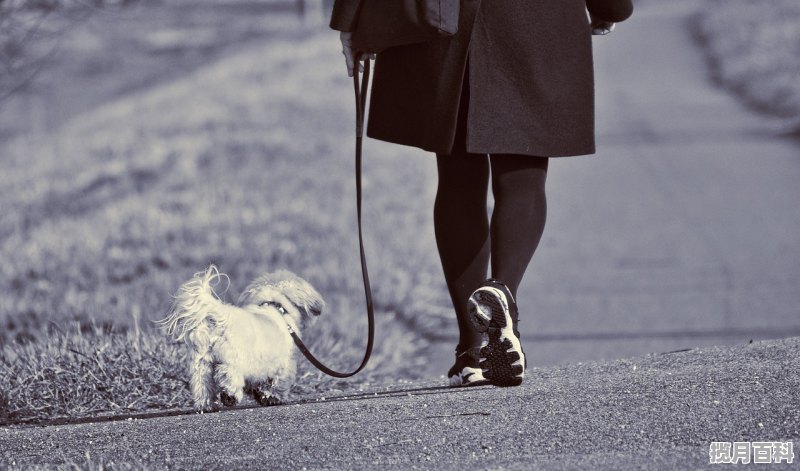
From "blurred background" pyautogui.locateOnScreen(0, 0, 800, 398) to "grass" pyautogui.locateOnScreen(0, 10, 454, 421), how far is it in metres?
0.03

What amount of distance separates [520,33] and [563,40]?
16 cm

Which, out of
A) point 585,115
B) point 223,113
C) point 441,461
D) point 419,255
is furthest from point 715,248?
point 223,113

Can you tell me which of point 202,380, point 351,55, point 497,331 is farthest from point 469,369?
point 351,55

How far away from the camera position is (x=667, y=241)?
9.66 m

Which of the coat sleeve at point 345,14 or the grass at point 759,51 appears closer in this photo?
the coat sleeve at point 345,14

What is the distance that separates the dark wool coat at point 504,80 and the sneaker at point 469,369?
0.71 metres

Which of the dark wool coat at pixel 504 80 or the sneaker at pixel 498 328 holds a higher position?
the dark wool coat at pixel 504 80

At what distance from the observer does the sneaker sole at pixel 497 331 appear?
416cm

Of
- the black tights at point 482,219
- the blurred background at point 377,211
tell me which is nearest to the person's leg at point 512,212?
the black tights at point 482,219

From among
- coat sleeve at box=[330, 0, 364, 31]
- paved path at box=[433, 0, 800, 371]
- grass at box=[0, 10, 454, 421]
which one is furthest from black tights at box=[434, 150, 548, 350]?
paved path at box=[433, 0, 800, 371]

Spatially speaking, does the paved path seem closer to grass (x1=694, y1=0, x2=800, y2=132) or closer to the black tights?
grass (x1=694, y1=0, x2=800, y2=132)

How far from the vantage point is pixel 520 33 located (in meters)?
Answer: 4.27

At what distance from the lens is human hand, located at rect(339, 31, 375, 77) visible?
14.5 ft

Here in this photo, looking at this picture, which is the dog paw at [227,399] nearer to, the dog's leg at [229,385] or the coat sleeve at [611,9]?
the dog's leg at [229,385]
